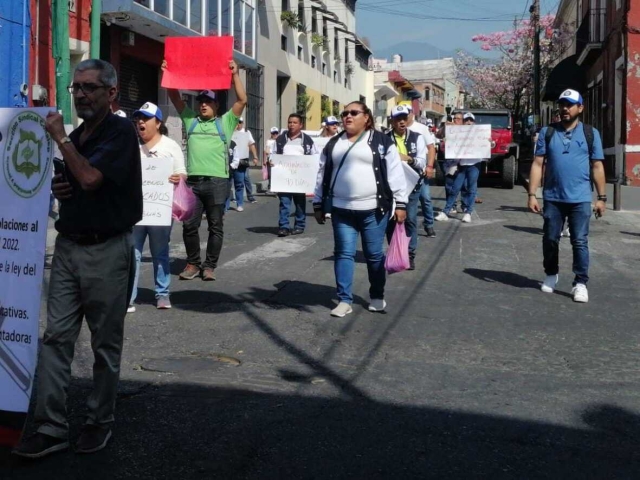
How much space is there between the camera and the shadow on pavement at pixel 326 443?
12.3 ft

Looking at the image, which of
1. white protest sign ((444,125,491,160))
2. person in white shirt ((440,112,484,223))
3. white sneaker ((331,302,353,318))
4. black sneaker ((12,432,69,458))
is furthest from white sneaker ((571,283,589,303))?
white protest sign ((444,125,491,160))

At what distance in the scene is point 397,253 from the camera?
24.5ft

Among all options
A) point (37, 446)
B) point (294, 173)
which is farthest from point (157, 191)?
point (294, 173)

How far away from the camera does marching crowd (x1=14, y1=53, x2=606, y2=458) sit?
12.8ft

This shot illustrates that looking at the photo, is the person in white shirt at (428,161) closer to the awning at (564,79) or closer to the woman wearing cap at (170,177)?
the woman wearing cap at (170,177)

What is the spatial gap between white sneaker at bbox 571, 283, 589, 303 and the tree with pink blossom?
41352mm

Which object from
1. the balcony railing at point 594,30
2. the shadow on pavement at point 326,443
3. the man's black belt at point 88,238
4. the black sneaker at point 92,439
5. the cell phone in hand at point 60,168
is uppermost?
the balcony railing at point 594,30

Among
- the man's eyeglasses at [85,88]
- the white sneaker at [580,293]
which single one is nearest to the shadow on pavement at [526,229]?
the white sneaker at [580,293]

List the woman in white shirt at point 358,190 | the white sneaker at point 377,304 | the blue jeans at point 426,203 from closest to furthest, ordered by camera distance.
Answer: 1. the woman in white shirt at point 358,190
2. the white sneaker at point 377,304
3. the blue jeans at point 426,203

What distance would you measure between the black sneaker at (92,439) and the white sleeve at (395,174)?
368cm

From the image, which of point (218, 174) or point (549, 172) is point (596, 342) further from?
point (218, 174)

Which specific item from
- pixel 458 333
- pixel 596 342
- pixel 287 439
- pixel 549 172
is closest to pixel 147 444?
pixel 287 439

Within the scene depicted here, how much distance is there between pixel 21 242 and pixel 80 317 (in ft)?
1.43

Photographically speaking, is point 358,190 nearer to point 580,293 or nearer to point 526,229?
point 580,293
